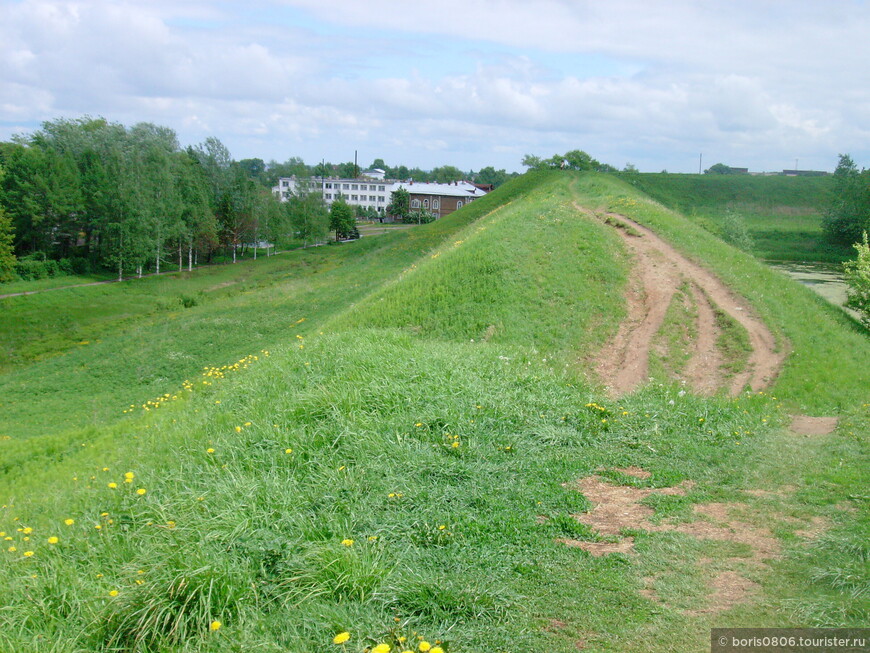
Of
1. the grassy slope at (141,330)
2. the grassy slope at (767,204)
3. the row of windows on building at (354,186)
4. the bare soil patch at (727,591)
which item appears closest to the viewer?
the bare soil patch at (727,591)

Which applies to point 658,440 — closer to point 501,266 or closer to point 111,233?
point 501,266

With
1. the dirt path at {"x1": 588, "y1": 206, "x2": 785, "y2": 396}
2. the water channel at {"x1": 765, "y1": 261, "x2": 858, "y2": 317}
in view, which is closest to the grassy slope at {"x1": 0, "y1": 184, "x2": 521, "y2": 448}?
the dirt path at {"x1": 588, "y1": 206, "x2": 785, "y2": 396}

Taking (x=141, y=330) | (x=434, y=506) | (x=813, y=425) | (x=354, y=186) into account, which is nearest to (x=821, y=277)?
(x=813, y=425)

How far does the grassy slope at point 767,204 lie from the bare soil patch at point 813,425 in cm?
4328

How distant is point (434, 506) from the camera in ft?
19.5

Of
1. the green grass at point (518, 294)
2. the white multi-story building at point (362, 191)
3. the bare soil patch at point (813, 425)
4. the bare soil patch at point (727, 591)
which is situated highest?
the white multi-story building at point (362, 191)

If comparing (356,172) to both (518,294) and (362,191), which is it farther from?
(518,294)

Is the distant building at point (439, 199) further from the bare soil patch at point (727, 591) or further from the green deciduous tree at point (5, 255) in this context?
the bare soil patch at point (727, 591)

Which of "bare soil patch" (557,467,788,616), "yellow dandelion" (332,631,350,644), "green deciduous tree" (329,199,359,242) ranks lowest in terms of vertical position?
"bare soil patch" (557,467,788,616)

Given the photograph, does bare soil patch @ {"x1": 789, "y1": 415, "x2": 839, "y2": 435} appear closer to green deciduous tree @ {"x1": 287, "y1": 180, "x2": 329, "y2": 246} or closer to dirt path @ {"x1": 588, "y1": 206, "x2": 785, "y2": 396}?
dirt path @ {"x1": 588, "y1": 206, "x2": 785, "y2": 396}

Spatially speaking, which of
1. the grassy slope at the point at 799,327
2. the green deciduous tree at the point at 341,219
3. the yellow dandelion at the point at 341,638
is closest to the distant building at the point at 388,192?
the green deciduous tree at the point at 341,219

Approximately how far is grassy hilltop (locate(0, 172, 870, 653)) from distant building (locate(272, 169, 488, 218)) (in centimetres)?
6595

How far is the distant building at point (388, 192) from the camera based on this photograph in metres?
96.6

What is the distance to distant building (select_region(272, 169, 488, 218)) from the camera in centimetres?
9661
